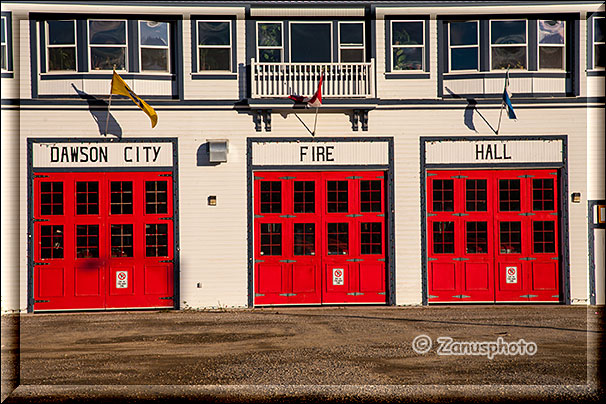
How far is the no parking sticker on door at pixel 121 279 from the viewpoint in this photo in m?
13.5

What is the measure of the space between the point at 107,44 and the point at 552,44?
10.6m

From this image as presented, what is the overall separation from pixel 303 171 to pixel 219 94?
271 cm

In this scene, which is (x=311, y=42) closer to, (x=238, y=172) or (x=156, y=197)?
(x=238, y=172)

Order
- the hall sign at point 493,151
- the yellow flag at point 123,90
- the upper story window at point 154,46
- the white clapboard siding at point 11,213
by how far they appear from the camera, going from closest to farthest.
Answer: the yellow flag at point 123,90 < the white clapboard siding at point 11,213 < the upper story window at point 154,46 < the hall sign at point 493,151

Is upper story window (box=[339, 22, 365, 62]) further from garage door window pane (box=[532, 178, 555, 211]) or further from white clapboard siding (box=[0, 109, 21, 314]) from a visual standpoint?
white clapboard siding (box=[0, 109, 21, 314])

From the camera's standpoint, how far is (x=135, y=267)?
13547mm

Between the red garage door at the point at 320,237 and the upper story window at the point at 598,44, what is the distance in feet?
19.3

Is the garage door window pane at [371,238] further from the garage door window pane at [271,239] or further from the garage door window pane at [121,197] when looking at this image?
the garage door window pane at [121,197]

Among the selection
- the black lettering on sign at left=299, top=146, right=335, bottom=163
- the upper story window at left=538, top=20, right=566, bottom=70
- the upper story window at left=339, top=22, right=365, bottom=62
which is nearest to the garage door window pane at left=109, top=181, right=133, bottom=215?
the black lettering on sign at left=299, top=146, right=335, bottom=163

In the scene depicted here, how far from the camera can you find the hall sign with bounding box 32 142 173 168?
13289mm

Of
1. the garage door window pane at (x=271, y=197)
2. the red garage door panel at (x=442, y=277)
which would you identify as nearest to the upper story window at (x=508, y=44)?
the red garage door panel at (x=442, y=277)

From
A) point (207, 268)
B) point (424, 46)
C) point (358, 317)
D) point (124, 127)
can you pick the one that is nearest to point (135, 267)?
point (207, 268)

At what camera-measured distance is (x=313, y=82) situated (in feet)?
44.1

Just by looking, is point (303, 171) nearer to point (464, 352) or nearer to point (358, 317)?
point (358, 317)
